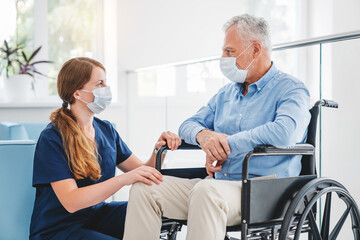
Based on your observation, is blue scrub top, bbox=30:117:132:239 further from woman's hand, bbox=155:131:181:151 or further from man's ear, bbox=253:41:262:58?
man's ear, bbox=253:41:262:58

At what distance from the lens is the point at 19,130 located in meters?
2.52

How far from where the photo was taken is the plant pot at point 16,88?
330 centimetres

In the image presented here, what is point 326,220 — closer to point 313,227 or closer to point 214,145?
point 313,227

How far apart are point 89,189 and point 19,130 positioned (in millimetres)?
1117

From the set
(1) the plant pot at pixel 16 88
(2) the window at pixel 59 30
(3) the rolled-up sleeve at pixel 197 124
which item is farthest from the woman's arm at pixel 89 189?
(2) the window at pixel 59 30

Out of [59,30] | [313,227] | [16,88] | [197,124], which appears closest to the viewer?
[313,227]

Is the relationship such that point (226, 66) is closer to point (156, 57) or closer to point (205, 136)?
point (205, 136)

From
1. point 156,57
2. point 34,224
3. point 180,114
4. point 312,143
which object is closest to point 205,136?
point 312,143

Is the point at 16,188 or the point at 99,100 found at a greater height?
the point at 99,100

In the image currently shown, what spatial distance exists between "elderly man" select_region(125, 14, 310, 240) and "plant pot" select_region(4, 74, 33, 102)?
6.01ft

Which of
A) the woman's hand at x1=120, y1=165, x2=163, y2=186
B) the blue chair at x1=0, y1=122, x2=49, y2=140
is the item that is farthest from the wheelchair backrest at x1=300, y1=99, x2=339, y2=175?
the blue chair at x1=0, y1=122, x2=49, y2=140

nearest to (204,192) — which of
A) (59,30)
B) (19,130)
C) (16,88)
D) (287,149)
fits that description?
(287,149)

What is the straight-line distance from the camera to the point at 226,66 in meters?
1.83

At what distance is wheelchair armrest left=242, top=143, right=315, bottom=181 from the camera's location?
1.41 metres
